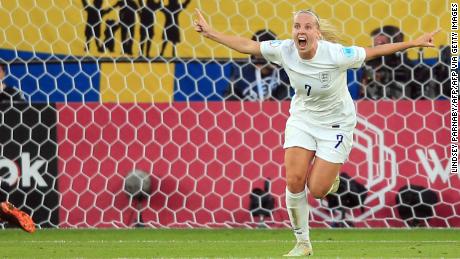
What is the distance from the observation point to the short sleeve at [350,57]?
7363 mm

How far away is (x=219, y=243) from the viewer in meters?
8.30

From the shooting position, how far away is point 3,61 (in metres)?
9.98

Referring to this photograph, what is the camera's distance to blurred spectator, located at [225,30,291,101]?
32.6 feet

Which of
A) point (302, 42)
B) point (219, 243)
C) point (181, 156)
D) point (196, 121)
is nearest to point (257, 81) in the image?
point (196, 121)

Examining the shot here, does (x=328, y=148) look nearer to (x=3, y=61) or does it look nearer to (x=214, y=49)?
(x=214, y=49)

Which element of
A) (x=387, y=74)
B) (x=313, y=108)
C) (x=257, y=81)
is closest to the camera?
(x=313, y=108)

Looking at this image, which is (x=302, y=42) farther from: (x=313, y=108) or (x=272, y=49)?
(x=313, y=108)

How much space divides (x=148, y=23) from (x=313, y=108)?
3.07 meters

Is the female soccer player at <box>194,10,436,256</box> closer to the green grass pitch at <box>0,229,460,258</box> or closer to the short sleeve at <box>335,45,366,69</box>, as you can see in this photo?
the short sleeve at <box>335,45,366,69</box>

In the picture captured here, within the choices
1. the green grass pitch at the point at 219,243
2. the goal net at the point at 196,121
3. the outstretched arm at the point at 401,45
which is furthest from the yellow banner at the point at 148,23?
the outstretched arm at the point at 401,45

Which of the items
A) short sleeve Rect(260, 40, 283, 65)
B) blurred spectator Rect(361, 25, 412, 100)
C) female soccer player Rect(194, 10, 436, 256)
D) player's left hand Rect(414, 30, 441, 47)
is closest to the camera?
player's left hand Rect(414, 30, 441, 47)

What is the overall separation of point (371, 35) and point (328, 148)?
2.85 m

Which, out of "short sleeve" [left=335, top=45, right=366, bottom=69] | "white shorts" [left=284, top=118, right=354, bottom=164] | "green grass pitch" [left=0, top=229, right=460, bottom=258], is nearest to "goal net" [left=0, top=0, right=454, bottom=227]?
"green grass pitch" [left=0, top=229, right=460, bottom=258]

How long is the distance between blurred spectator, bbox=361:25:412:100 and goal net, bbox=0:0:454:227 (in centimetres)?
1
